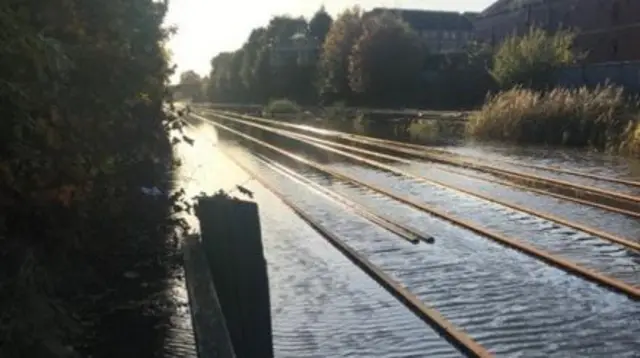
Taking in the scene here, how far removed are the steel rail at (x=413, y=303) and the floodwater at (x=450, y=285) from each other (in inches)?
3.4

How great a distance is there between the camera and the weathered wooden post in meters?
5.64

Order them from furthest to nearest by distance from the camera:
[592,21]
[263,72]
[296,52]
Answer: [263,72] → [296,52] → [592,21]

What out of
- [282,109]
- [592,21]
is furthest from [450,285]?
[282,109]

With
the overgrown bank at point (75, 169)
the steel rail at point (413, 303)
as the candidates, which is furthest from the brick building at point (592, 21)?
the overgrown bank at point (75, 169)

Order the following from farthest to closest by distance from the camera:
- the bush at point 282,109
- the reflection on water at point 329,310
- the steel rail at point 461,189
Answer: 1. the bush at point 282,109
2. the steel rail at point 461,189
3. the reflection on water at point 329,310

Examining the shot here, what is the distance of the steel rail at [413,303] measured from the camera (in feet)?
21.1

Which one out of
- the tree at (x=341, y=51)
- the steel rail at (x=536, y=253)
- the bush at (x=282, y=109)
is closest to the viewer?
the steel rail at (x=536, y=253)

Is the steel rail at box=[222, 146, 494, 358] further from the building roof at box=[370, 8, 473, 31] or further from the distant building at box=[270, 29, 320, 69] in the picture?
the building roof at box=[370, 8, 473, 31]

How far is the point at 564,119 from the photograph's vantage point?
103 feet

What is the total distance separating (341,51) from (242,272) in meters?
67.1

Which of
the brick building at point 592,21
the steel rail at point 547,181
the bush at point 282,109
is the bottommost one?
the bush at point 282,109

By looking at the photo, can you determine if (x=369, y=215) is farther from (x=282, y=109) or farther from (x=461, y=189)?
Answer: (x=282, y=109)

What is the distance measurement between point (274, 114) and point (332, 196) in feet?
182

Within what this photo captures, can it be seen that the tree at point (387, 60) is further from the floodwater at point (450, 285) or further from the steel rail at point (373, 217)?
the floodwater at point (450, 285)
